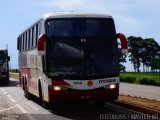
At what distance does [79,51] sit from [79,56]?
173 millimetres

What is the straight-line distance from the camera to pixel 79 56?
17422mm

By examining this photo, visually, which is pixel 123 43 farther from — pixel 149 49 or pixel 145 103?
pixel 149 49

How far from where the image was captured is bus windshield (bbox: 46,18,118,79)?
17312 millimetres

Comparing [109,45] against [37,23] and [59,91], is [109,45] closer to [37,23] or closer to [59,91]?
[59,91]

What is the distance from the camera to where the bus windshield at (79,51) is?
1731cm

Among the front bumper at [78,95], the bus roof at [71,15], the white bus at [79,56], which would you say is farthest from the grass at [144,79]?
the front bumper at [78,95]

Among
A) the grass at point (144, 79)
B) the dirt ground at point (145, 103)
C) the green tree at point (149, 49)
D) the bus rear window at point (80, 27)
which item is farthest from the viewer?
the green tree at point (149, 49)

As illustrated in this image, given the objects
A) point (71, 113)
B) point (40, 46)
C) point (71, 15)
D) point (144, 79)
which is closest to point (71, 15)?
point (71, 15)

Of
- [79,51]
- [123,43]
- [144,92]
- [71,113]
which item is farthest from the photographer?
[144,92]

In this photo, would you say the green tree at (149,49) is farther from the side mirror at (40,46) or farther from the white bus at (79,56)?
the side mirror at (40,46)

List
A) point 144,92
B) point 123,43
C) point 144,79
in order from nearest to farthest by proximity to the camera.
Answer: point 123,43
point 144,92
point 144,79

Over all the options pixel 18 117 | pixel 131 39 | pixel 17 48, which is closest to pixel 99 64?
pixel 18 117

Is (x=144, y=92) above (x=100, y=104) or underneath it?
underneath

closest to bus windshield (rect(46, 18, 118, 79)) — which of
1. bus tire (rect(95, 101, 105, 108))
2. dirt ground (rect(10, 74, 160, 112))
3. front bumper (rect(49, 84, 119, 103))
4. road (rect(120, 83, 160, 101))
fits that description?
front bumper (rect(49, 84, 119, 103))
